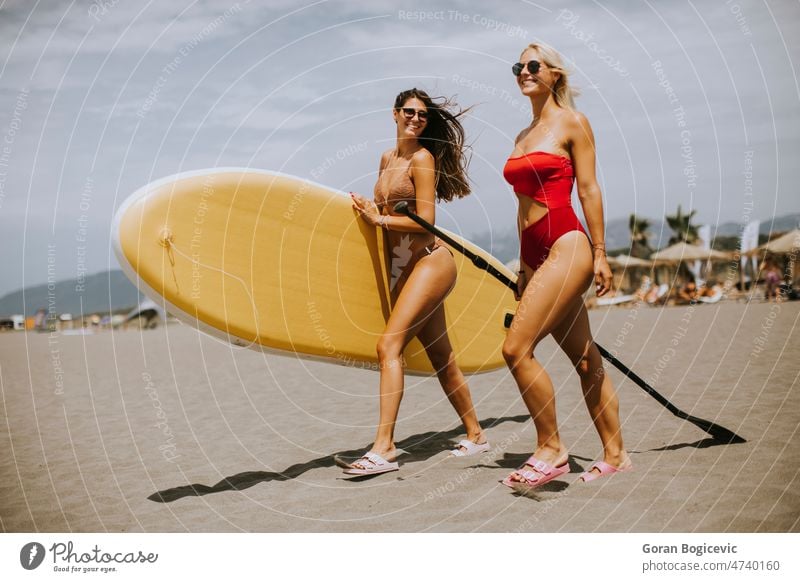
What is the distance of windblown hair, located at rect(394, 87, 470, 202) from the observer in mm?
3613

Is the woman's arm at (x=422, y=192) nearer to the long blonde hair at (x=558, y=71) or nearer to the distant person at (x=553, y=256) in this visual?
the distant person at (x=553, y=256)

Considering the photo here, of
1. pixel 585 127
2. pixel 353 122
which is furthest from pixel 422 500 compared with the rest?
pixel 353 122

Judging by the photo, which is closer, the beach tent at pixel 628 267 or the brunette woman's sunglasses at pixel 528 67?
the brunette woman's sunglasses at pixel 528 67

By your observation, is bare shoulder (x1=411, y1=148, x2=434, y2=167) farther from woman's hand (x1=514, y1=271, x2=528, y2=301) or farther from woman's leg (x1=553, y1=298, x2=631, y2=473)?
woman's leg (x1=553, y1=298, x2=631, y2=473)

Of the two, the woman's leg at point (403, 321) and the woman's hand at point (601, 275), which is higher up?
the woman's hand at point (601, 275)

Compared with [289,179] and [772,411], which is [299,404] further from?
Result: [772,411]

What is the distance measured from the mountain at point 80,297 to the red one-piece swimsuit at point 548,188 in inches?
85.6

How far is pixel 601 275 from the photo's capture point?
9.67ft

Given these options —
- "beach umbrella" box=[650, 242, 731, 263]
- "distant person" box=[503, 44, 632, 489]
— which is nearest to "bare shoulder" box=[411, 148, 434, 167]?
"distant person" box=[503, 44, 632, 489]

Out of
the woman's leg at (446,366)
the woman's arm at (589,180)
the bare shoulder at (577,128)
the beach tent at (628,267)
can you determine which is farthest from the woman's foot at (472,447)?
the beach tent at (628,267)

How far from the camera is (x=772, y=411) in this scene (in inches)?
166

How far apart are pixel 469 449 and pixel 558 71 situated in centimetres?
A: 178

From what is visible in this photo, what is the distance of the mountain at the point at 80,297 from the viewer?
99.1 feet
